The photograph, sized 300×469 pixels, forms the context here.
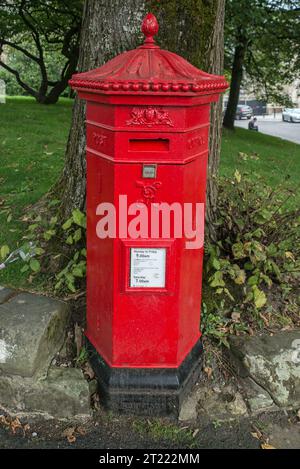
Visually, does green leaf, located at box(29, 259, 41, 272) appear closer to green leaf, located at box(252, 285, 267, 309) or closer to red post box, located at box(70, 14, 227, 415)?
red post box, located at box(70, 14, 227, 415)

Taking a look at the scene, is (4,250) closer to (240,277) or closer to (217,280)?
(217,280)

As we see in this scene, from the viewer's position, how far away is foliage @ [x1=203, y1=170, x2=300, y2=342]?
3.50 m

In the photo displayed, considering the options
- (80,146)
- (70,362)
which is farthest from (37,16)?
(70,362)

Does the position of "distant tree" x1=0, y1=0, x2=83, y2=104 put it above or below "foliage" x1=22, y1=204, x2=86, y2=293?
above

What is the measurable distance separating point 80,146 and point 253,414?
7.01 ft

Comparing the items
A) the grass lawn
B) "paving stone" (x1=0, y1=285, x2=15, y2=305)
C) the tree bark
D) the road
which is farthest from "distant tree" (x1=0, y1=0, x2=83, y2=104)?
"paving stone" (x1=0, y1=285, x2=15, y2=305)

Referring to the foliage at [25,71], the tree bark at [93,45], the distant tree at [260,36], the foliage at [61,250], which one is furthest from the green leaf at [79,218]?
the foliage at [25,71]

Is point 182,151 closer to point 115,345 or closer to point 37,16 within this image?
point 115,345

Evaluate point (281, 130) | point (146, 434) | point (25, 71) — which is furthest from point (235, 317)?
point (25, 71)

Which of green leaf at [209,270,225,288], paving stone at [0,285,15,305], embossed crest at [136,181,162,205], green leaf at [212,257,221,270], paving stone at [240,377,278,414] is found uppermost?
embossed crest at [136,181,162,205]

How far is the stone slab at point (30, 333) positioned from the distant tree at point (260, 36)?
991cm

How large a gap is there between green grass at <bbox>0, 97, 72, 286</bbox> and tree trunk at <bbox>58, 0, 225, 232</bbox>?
0.73m

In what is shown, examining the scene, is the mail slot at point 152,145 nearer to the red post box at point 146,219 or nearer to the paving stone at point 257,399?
the red post box at point 146,219

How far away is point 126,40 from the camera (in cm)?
341
